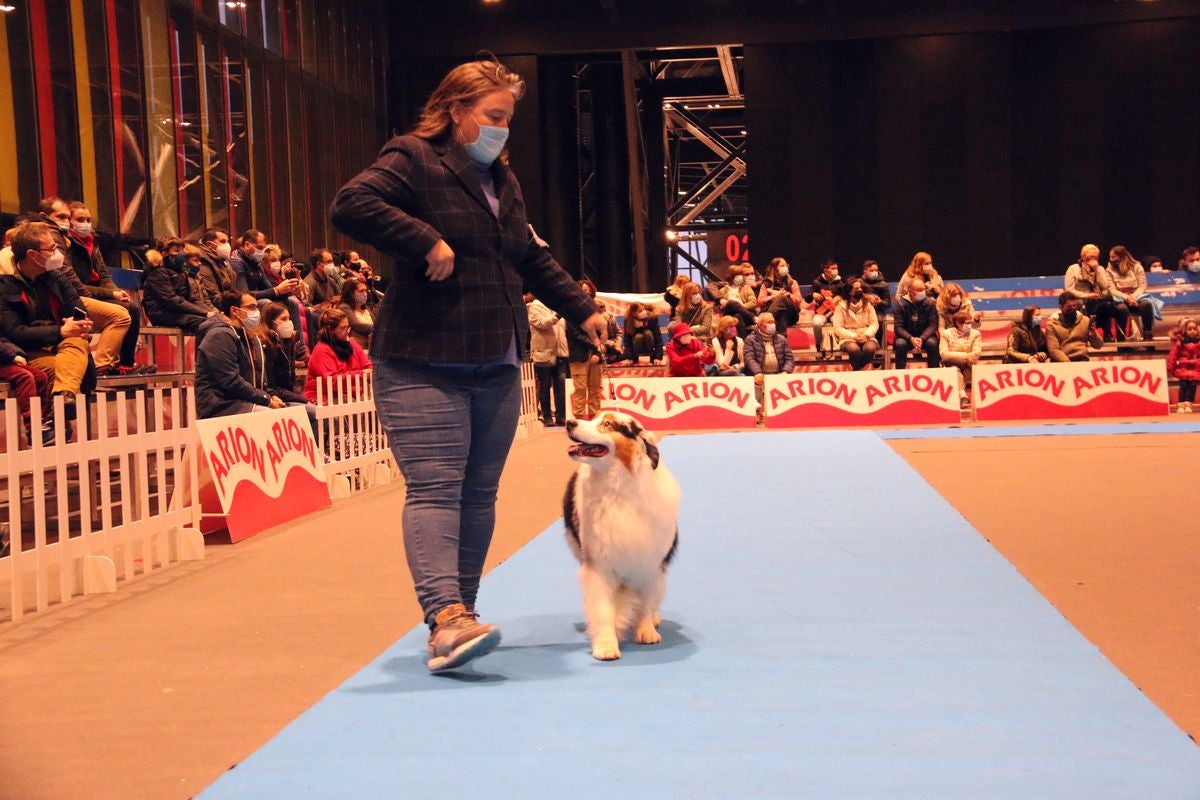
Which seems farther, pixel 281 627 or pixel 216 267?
pixel 216 267

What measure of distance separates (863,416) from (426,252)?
1168 centimetres

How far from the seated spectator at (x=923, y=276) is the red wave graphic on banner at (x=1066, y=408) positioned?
6.04 feet

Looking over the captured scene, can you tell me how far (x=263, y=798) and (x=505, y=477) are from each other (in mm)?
6992

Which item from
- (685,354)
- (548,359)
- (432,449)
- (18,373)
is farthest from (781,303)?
(432,449)

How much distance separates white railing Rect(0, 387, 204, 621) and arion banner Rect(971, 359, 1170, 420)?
411 inches

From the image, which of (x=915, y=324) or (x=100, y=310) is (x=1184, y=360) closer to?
(x=915, y=324)

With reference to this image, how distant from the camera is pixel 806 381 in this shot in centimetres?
1441

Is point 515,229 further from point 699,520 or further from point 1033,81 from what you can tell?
point 1033,81

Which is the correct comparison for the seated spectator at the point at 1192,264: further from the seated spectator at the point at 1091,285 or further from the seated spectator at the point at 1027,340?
the seated spectator at the point at 1027,340

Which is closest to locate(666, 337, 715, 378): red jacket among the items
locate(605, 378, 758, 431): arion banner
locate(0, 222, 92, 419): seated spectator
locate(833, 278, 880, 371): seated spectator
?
locate(605, 378, 758, 431): arion banner

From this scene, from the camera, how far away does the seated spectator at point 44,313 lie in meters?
6.84

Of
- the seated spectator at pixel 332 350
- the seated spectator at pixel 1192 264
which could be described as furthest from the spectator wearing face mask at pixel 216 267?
the seated spectator at pixel 1192 264

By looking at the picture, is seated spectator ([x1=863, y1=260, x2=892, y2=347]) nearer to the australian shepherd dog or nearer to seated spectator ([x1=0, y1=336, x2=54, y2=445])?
seated spectator ([x1=0, y1=336, x2=54, y2=445])

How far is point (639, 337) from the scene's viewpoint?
17.8m
